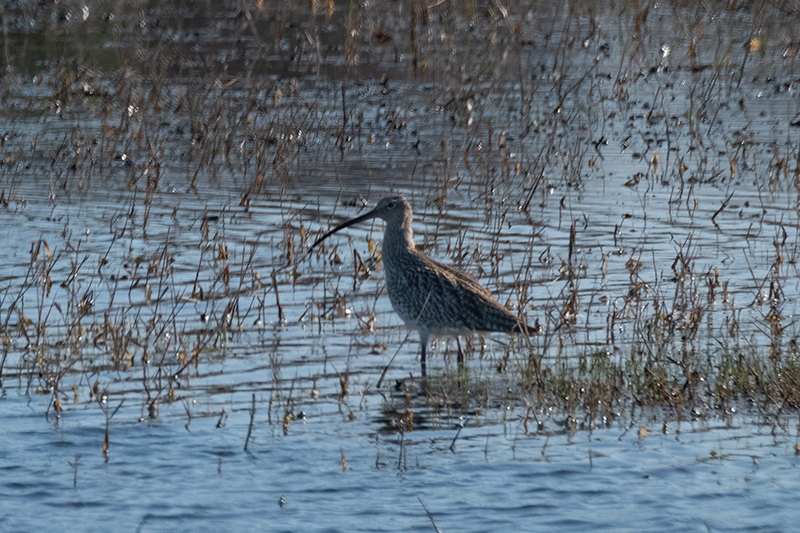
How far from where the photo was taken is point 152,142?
1303 centimetres

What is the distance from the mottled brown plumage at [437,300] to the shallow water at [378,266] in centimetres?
20

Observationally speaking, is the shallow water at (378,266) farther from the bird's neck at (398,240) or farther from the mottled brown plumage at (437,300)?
the bird's neck at (398,240)

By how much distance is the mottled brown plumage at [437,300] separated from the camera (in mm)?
7320

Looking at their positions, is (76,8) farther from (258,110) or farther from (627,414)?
(627,414)

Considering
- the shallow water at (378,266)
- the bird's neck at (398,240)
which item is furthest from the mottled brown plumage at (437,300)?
the shallow water at (378,266)

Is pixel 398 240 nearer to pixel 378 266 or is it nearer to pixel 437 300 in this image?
pixel 437 300

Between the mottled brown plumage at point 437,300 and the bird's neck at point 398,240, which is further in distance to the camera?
the bird's neck at point 398,240

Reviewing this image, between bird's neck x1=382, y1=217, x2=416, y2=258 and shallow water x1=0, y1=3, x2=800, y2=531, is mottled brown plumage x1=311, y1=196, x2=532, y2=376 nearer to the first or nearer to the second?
bird's neck x1=382, y1=217, x2=416, y2=258

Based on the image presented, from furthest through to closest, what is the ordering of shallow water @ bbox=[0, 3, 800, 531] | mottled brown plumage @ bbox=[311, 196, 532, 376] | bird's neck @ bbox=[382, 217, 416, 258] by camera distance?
bird's neck @ bbox=[382, 217, 416, 258]
mottled brown plumage @ bbox=[311, 196, 532, 376]
shallow water @ bbox=[0, 3, 800, 531]

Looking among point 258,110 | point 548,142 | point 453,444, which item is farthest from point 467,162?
point 453,444

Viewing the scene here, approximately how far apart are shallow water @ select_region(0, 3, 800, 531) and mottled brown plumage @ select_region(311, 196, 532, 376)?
0.65 feet

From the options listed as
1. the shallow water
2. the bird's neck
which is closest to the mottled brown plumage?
the bird's neck

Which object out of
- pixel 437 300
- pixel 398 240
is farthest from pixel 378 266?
pixel 437 300

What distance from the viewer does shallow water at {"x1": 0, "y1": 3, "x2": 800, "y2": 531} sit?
5613mm
